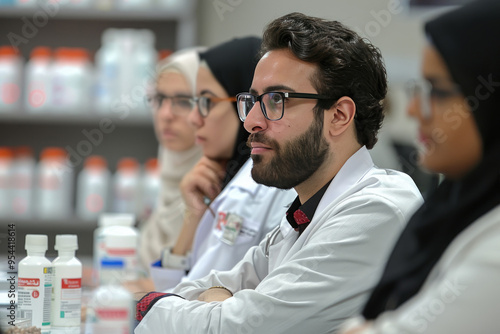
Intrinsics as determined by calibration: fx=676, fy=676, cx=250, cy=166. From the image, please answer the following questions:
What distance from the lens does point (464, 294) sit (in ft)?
3.13

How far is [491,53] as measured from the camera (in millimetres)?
1038

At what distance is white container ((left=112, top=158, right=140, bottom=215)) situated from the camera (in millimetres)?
3795

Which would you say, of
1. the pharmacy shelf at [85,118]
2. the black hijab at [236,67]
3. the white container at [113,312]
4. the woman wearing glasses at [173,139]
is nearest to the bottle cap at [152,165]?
the pharmacy shelf at [85,118]

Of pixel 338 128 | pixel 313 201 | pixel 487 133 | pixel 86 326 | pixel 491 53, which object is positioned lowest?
pixel 86 326

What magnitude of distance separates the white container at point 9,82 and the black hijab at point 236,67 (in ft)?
5.94

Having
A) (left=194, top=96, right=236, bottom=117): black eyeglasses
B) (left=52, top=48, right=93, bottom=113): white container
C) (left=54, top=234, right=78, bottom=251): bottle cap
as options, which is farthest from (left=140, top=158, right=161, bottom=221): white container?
(left=54, top=234, right=78, bottom=251): bottle cap

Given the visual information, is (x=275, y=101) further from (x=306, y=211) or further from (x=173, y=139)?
(x=173, y=139)

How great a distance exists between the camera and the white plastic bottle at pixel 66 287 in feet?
5.57

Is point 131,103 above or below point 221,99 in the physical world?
below

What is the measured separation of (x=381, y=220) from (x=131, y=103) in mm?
2533

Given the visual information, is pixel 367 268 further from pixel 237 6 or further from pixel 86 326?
pixel 237 6

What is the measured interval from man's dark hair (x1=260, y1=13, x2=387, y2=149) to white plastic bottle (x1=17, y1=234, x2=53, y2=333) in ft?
2.54

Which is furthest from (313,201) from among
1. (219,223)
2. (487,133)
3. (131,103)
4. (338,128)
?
(131,103)

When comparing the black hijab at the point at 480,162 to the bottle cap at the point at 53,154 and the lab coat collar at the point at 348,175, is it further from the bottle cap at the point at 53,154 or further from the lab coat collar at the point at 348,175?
the bottle cap at the point at 53,154
